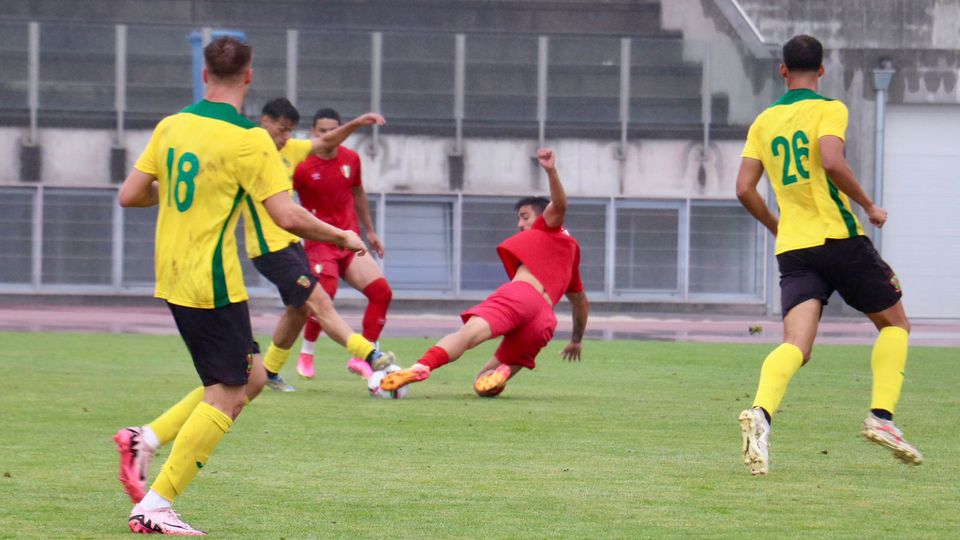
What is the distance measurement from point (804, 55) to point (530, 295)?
3.87m

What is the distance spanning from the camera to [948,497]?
696cm

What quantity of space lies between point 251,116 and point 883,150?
1213 centimetres

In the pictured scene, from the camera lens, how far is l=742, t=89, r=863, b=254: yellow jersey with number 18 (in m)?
7.90

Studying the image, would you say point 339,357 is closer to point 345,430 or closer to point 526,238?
point 526,238

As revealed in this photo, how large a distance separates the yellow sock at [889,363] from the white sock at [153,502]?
142 inches

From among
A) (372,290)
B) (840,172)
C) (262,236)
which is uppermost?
(840,172)

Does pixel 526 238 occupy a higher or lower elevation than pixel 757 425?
higher

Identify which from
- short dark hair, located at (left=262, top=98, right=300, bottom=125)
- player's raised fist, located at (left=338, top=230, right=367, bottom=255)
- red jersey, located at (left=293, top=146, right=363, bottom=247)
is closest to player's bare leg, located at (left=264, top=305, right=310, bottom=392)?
red jersey, located at (left=293, top=146, right=363, bottom=247)

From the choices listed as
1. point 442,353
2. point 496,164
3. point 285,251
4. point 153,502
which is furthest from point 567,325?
point 153,502

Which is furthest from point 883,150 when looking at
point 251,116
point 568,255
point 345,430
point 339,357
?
point 345,430

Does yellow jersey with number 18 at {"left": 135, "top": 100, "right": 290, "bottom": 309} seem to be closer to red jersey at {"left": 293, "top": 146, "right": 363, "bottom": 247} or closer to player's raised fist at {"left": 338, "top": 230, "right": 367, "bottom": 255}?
player's raised fist at {"left": 338, "top": 230, "right": 367, "bottom": 255}

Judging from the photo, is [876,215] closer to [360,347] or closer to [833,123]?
[833,123]

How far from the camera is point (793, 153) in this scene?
7973mm

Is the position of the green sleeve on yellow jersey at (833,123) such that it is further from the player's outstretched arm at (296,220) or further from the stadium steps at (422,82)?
the stadium steps at (422,82)
